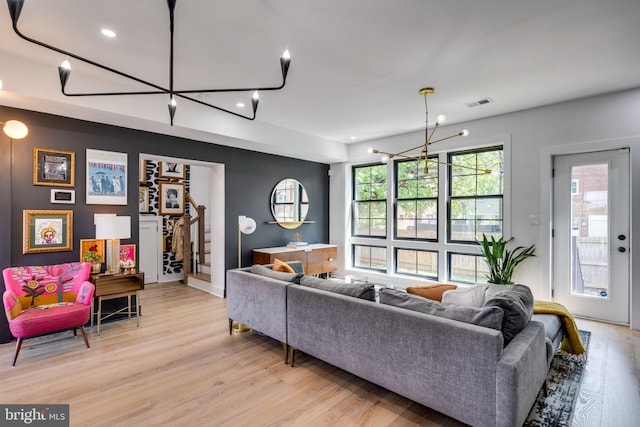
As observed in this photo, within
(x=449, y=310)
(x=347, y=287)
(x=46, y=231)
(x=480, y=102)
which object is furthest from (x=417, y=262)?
(x=46, y=231)

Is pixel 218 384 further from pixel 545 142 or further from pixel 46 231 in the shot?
pixel 545 142

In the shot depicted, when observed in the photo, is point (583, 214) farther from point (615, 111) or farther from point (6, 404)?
point (6, 404)

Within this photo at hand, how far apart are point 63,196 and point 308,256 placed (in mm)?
3597

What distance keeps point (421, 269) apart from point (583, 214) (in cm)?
245

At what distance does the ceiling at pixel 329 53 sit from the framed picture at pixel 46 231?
1.13 meters

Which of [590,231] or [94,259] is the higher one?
[590,231]

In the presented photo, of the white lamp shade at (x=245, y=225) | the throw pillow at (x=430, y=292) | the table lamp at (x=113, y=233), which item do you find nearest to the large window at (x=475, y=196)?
the throw pillow at (x=430, y=292)

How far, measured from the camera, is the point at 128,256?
13.0ft

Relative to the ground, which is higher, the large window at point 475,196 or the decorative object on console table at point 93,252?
the large window at point 475,196

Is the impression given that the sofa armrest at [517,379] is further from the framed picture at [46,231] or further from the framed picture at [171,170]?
the framed picture at [171,170]

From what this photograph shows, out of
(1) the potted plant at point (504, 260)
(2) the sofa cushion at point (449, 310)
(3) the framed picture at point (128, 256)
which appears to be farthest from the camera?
(1) the potted plant at point (504, 260)

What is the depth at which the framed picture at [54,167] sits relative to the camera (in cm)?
332

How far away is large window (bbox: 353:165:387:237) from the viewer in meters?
6.11

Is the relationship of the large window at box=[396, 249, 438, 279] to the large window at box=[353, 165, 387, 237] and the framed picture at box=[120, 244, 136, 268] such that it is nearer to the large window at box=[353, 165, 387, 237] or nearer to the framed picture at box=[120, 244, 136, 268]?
the large window at box=[353, 165, 387, 237]
